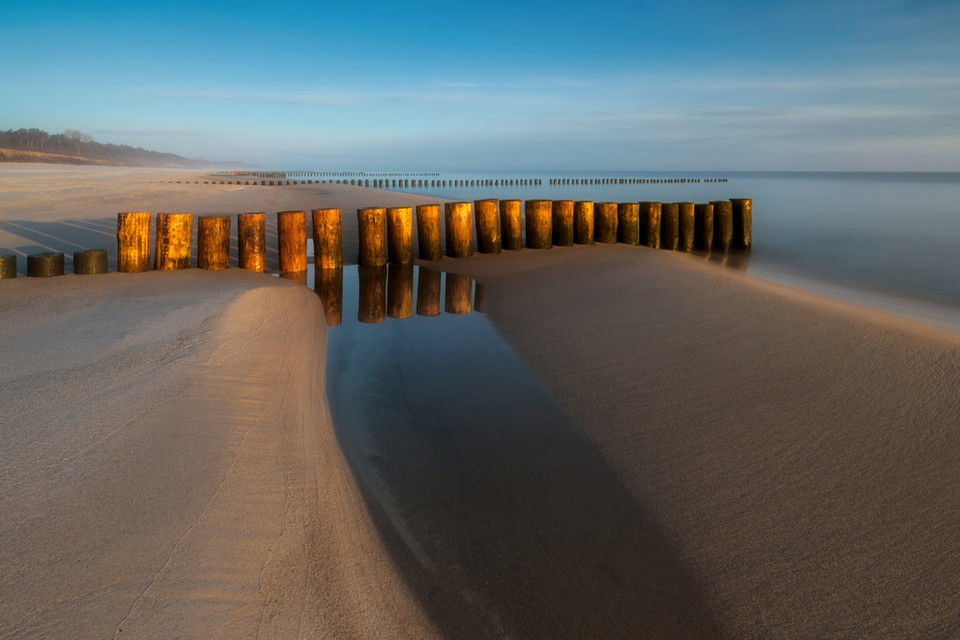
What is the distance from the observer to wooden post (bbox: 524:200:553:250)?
31.0ft

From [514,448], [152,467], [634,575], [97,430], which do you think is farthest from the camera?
[514,448]

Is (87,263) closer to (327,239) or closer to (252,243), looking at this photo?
(252,243)

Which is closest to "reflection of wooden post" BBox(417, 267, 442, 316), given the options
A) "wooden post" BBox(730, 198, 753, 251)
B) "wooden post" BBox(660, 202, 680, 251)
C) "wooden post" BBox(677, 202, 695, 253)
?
"wooden post" BBox(660, 202, 680, 251)

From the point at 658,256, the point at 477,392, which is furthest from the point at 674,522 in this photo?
the point at 658,256

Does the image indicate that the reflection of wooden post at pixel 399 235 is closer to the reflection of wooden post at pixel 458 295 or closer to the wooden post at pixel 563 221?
the reflection of wooden post at pixel 458 295

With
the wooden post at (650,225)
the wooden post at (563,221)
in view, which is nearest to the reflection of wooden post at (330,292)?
the wooden post at (563,221)

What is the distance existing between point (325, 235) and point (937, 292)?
29.6 feet

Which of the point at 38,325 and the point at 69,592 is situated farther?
the point at 38,325

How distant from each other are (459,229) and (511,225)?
0.89 m

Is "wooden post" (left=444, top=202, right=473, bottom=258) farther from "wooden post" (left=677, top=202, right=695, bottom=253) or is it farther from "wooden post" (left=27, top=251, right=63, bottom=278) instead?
"wooden post" (left=27, top=251, right=63, bottom=278)

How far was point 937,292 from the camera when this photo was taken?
8789 millimetres

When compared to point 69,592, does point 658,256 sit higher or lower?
higher

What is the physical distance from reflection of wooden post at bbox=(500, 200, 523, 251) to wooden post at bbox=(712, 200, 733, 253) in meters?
4.00

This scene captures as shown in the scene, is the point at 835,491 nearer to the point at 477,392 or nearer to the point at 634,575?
the point at 634,575
